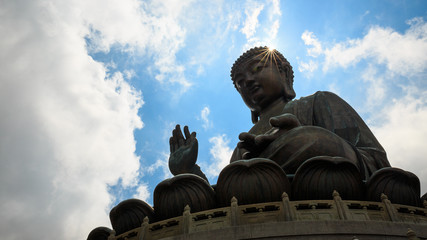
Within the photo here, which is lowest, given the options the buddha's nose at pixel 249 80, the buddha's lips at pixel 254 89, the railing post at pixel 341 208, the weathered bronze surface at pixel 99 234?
the railing post at pixel 341 208

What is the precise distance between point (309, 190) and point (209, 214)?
4.45ft

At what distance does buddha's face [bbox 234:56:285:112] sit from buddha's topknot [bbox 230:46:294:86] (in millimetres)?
154

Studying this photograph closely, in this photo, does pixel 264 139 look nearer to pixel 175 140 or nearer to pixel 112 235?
pixel 175 140

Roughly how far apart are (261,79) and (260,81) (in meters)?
0.05

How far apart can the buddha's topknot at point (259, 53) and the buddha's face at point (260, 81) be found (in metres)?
0.15

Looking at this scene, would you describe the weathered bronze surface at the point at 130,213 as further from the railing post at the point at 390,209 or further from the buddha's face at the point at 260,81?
the buddha's face at the point at 260,81

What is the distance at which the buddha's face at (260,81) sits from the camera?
9945 millimetres

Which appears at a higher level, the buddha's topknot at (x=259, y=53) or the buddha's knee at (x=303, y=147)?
the buddha's topknot at (x=259, y=53)

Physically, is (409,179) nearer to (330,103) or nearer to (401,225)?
(401,225)

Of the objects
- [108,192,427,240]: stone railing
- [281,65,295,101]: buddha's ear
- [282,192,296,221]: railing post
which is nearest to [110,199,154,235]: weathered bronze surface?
[108,192,427,240]: stone railing

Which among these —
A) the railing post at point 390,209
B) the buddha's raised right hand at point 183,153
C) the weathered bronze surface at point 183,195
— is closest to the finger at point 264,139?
the buddha's raised right hand at point 183,153

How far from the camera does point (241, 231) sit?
448cm

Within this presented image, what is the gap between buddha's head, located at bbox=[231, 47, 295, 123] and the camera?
9.96m

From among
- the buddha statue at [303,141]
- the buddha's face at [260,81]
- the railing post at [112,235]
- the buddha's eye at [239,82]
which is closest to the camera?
the railing post at [112,235]
